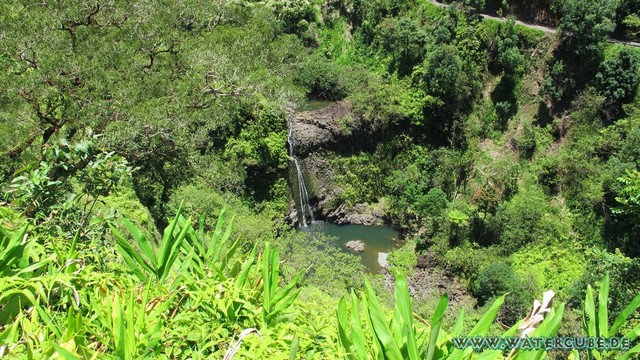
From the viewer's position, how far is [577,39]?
55.1 ft

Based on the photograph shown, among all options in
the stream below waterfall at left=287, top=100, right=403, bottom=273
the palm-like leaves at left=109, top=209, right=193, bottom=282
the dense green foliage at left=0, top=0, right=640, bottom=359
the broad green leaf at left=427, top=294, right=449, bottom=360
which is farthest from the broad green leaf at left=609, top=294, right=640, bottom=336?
the stream below waterfall at left=287, top=100, right=403, bottom=273

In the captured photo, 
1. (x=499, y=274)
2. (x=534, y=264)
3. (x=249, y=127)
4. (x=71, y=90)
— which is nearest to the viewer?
(x=71, y=90)

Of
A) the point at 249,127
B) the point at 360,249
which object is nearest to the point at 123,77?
the point at 249,127

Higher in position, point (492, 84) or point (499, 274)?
point (492, 84)

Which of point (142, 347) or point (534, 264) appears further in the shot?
point (534, 264)

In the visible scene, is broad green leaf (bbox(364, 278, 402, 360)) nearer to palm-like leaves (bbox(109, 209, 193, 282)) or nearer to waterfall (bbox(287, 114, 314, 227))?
palm-like leaves (bbox(109, 209, 193, 282))

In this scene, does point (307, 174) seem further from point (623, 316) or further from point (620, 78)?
point (623, 316)

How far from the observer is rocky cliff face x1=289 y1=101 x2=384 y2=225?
1788cm

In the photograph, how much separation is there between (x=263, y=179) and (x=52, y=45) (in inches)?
405

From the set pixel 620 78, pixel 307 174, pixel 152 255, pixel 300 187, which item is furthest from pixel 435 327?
pixel 620 78

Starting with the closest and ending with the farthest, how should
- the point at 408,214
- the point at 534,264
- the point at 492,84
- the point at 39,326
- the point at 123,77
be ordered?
the point at 39,326 → the point at 123,77 → the point at 534,264 → the point at 408,214 → the point at 492,84

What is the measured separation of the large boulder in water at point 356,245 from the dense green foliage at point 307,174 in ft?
4.04

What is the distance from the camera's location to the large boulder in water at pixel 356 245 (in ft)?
53.1

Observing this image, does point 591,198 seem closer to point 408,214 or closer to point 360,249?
point 408,214
